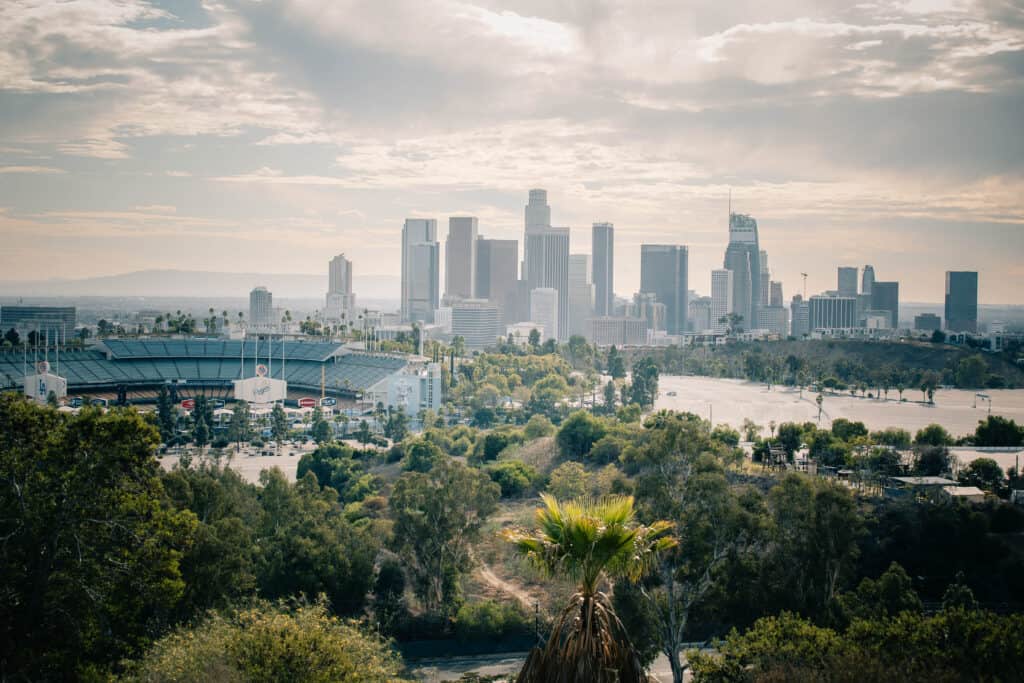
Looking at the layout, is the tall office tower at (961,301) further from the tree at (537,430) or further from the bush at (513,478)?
the bush at (513,478)

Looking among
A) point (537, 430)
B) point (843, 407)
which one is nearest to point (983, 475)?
point (537, 430)

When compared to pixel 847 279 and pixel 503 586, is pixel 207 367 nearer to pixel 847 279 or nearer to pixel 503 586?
pixel 503 586

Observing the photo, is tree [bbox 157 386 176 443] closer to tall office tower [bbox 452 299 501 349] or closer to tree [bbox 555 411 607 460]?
tree [bbox 555 411 607 460]

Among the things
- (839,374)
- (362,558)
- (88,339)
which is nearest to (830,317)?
(839,374)

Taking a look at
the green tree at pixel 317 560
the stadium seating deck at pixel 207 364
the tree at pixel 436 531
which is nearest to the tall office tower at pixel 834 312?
the stadium seating deck at pixel 207 364

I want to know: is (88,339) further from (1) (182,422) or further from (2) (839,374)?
(2) (839,374)

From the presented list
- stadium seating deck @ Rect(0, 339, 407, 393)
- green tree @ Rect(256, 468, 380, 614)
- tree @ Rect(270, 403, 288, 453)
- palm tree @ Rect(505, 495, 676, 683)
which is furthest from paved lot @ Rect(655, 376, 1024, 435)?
palm tree @ Rect(505, 495, 676, 683)
